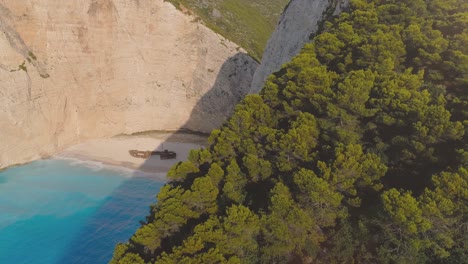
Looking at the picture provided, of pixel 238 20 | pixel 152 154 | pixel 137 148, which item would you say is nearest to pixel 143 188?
pixel 152 154

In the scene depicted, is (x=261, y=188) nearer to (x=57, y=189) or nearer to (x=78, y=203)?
(x=78, y=203)

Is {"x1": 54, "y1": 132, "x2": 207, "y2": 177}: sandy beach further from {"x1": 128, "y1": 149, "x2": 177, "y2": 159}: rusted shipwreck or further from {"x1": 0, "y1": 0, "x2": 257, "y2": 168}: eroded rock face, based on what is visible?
{"x1": 0, "y1": 0, "x2": 257, "y2": 168}: eroded rock face

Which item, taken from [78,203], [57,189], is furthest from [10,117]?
[78,203]

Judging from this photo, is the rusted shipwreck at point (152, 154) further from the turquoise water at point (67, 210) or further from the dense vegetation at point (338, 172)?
the dense vegetation at point (338, 172)

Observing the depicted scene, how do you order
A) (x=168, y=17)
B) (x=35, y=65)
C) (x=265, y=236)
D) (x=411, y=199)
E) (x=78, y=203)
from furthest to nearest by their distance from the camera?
1. (x=168, y=17)
2. (x=35, y=65)
3. (x=78, y=203)
4. (x=265, y=236)
5. (x=411, y=199)

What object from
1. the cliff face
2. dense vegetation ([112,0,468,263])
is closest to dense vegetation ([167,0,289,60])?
the cliff face

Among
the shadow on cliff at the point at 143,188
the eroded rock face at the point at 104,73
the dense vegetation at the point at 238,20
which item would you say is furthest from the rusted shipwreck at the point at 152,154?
the dense vegetation at the point at 238,20
